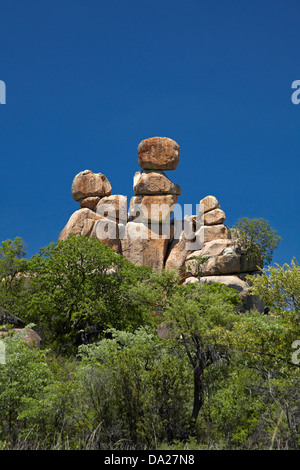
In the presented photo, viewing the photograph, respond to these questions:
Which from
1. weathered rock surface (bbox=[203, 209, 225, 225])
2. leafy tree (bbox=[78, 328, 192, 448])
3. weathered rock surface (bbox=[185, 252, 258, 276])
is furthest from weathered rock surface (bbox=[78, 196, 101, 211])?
leafy tree (bbox=[78, 328, 192, 448])

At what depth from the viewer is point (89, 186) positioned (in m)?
60.6

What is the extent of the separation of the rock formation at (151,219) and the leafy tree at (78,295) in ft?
70.2

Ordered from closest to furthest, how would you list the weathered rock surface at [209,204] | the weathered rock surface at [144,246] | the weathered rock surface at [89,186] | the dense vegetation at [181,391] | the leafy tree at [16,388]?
the dense vegetation at [181,391]
the leafy tree at [16,388]
the weathered rock surface at [144,246]
the weathered rock surface at [209,204]
the weathered rock surface at [89,186]

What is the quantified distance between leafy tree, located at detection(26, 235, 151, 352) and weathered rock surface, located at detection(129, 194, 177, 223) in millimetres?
24628

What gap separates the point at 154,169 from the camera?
195 ft

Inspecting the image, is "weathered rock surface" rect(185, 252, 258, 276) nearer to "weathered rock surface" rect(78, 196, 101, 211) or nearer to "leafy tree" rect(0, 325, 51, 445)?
"weathered rock surface" rect(78, 196, 101, 211)

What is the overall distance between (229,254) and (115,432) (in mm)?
38737

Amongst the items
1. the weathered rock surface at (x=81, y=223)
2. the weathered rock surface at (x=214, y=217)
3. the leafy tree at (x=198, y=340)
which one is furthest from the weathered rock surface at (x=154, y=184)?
the leafy tree at (x=198, y=340)

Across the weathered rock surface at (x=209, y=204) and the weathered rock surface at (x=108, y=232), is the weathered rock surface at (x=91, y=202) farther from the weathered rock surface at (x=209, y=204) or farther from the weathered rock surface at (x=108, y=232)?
the weathered rock surface at (x=209, y=204)

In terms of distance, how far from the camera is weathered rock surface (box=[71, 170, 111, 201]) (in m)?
60.6

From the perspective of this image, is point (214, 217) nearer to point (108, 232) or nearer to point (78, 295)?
point (108, 232)

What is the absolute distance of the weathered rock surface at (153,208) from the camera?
57.6 m
